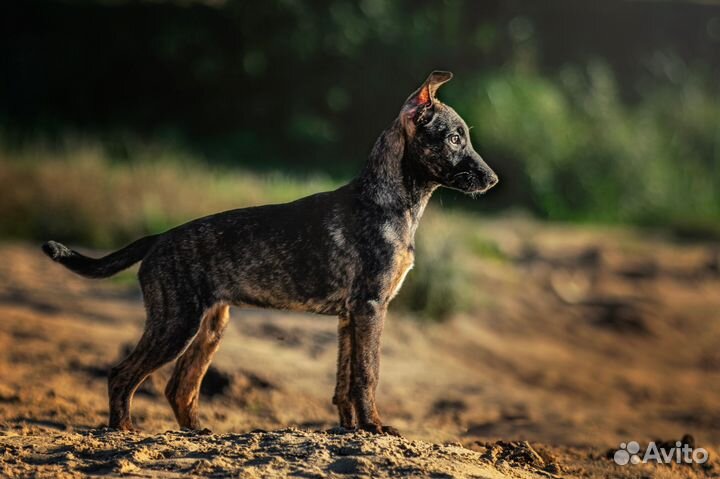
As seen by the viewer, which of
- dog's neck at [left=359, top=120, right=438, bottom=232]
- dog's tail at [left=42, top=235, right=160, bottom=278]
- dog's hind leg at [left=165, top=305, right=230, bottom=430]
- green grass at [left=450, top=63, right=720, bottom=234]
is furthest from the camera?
green grass at [left=450, top=63, right=720, bottom=234]

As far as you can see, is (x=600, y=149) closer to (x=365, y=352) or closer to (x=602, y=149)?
(x=602, y=149)

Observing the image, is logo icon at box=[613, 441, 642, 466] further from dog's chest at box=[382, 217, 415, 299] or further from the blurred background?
dog's chest at box=[382, 217, 415, 299]

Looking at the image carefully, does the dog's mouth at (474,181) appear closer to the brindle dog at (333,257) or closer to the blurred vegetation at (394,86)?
the brindle dog at (333,257)

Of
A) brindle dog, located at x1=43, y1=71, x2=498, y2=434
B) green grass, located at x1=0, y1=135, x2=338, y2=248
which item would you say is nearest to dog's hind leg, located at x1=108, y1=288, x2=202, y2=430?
brindle dog, located at x1=43, y1=71, x2=498, y2=434

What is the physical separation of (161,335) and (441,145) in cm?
190

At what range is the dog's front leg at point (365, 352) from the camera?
6457 millimetres

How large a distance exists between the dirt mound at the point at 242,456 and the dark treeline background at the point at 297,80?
15.4 m

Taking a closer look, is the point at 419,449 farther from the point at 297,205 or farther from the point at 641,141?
the point at 641,141

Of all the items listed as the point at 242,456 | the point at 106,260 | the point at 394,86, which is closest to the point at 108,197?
the point at 106,260

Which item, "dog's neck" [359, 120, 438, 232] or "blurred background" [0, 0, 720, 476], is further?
"blurred background" [0, 0, 720, 476]

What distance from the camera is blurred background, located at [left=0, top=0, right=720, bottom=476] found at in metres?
12.9

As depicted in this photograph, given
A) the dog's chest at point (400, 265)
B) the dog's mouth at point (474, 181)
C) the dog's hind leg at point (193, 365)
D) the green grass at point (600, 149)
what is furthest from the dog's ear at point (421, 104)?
the green grass at point (600, 149)

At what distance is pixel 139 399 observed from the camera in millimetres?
9109

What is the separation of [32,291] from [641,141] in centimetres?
1290
